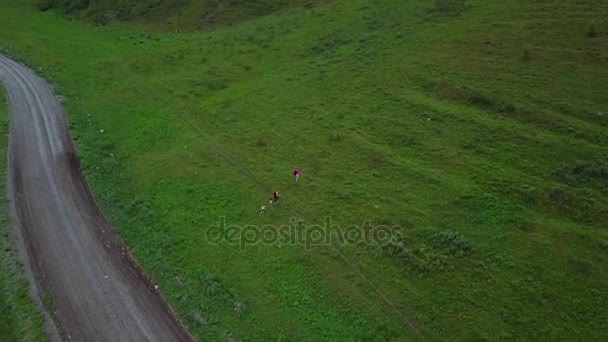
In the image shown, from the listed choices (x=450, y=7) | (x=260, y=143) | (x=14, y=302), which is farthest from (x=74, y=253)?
(x=450, y=7)

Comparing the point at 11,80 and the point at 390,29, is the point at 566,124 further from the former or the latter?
the point at 11,80

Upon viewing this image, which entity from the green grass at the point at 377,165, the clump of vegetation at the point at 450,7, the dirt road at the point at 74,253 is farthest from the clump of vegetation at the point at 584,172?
the clump of vegetation at the point at 450,7

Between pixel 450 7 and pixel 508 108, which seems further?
pixel 450 7

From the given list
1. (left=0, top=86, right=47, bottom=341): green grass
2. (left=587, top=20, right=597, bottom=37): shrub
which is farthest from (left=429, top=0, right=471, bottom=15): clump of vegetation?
(left=0, top=86, right=47, bottom=341): green grass

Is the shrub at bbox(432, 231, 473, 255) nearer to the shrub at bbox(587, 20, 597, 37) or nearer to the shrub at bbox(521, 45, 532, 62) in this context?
the shrub at bbox(521, 45, 532, 62)

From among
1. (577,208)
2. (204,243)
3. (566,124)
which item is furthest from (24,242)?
(566,124)

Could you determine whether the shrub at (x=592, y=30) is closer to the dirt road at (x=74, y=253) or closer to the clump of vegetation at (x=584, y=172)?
the clump of vegetation at (x=584, y=172)

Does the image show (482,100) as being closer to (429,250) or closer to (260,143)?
(429,250)
